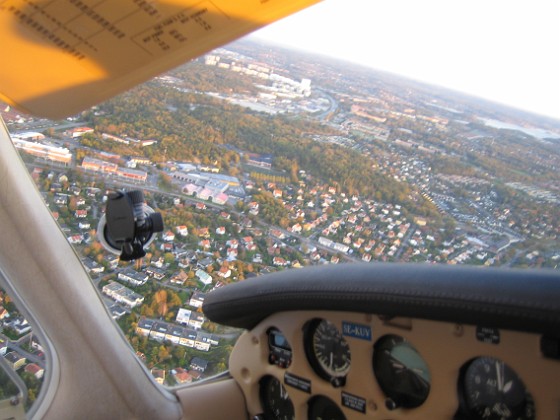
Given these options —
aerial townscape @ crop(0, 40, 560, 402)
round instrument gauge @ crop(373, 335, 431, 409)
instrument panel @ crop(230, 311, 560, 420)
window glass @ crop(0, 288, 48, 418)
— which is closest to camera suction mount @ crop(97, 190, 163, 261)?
aerial townscape @ crop(0, 40, 560, 402)

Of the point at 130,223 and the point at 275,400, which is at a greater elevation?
the point at 130,223

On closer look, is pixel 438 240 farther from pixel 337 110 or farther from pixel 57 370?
pixel 57 370

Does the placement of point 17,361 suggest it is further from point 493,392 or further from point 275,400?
point 493,392

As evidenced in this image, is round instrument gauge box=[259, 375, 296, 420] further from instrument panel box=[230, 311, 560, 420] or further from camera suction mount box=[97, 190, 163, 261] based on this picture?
camera suction mount box=[97, 190, 163, 261]

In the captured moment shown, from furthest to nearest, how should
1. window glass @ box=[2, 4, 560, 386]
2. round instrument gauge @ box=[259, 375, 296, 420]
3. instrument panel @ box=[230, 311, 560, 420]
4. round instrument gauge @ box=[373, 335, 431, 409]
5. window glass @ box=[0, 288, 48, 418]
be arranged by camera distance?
round instrument gauge @ box=[259, 375, 296, 420]
window glass @ box=[2, 4, 560, 386]
window glass @ box=[0, 288, 48, 418]
round instrument gauge @ box=[373, 335, 431, 409]
instrument panel @ box=[230, 311, 560, 420]

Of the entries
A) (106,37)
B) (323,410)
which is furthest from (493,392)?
(106,37)

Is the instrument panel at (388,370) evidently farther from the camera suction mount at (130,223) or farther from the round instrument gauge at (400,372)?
the camera suction mount at (130,223)
